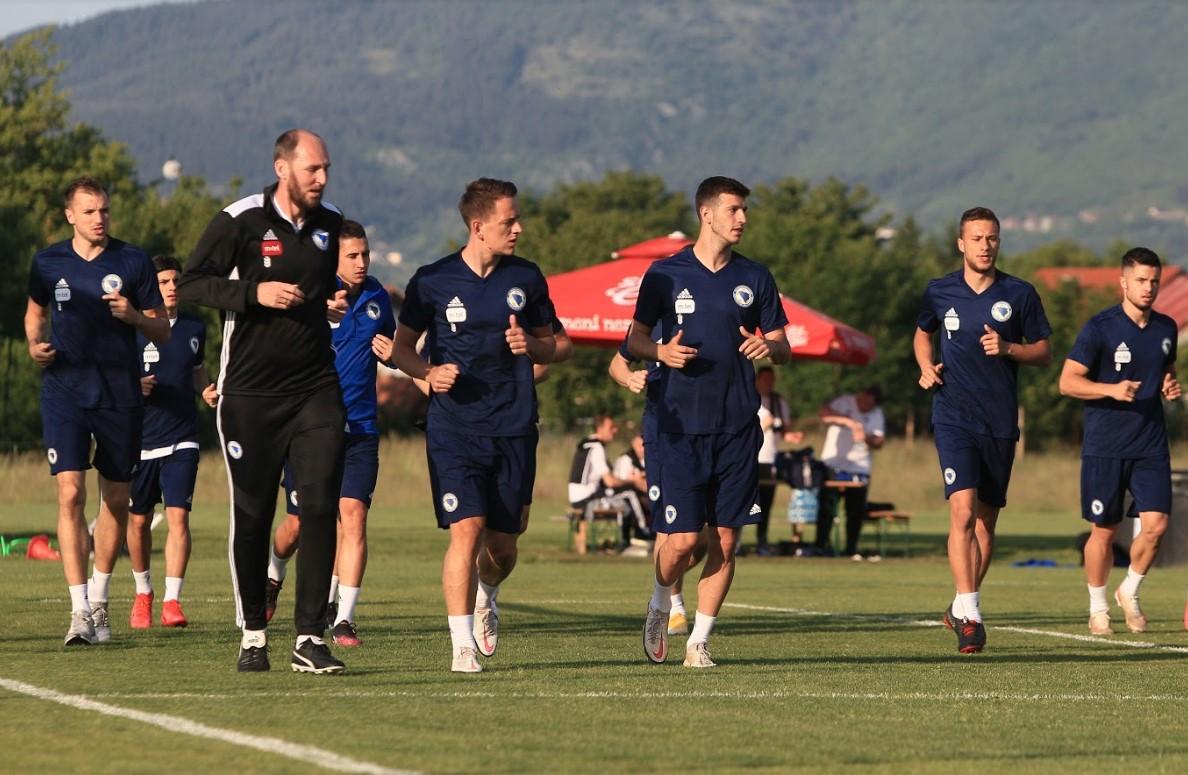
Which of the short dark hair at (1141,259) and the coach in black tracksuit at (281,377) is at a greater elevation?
the short dark hair at (1141,259)

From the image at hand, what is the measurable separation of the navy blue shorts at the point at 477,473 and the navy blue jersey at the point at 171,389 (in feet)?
11.8

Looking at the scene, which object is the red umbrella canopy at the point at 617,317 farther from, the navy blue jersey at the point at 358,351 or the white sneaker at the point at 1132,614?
the navy blue jersey at the point at 358,351

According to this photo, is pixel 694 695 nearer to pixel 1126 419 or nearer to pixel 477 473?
pixel 477 473

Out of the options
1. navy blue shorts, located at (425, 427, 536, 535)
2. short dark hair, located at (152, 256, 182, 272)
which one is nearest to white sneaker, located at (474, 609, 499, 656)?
navy blue shorts, located at (425, 427, 536, 535)

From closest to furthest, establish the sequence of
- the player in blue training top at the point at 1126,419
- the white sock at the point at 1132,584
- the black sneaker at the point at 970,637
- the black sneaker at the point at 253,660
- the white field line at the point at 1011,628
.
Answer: the black sneaker at the point at 253,660 → the black sneaker at the point at 970,637 → the white field line at the point at 1011,628 → the player in blue training top at the point at 1126,419 → the white sock at the point at 1132,584

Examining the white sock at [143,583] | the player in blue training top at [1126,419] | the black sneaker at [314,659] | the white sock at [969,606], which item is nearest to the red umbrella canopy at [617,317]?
the player in blue training top at [1126,419]

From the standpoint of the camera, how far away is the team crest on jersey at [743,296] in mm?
10945

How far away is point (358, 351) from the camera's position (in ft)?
40.4

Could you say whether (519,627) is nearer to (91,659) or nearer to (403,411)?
(91,659)

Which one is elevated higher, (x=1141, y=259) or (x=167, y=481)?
(x=1141, y=259)

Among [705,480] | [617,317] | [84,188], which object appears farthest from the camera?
[617,317]

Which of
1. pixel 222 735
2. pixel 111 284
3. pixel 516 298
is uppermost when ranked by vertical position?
pixel 111 284

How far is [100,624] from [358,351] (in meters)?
1.93

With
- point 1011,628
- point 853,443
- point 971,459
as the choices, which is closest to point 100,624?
point 971,459
